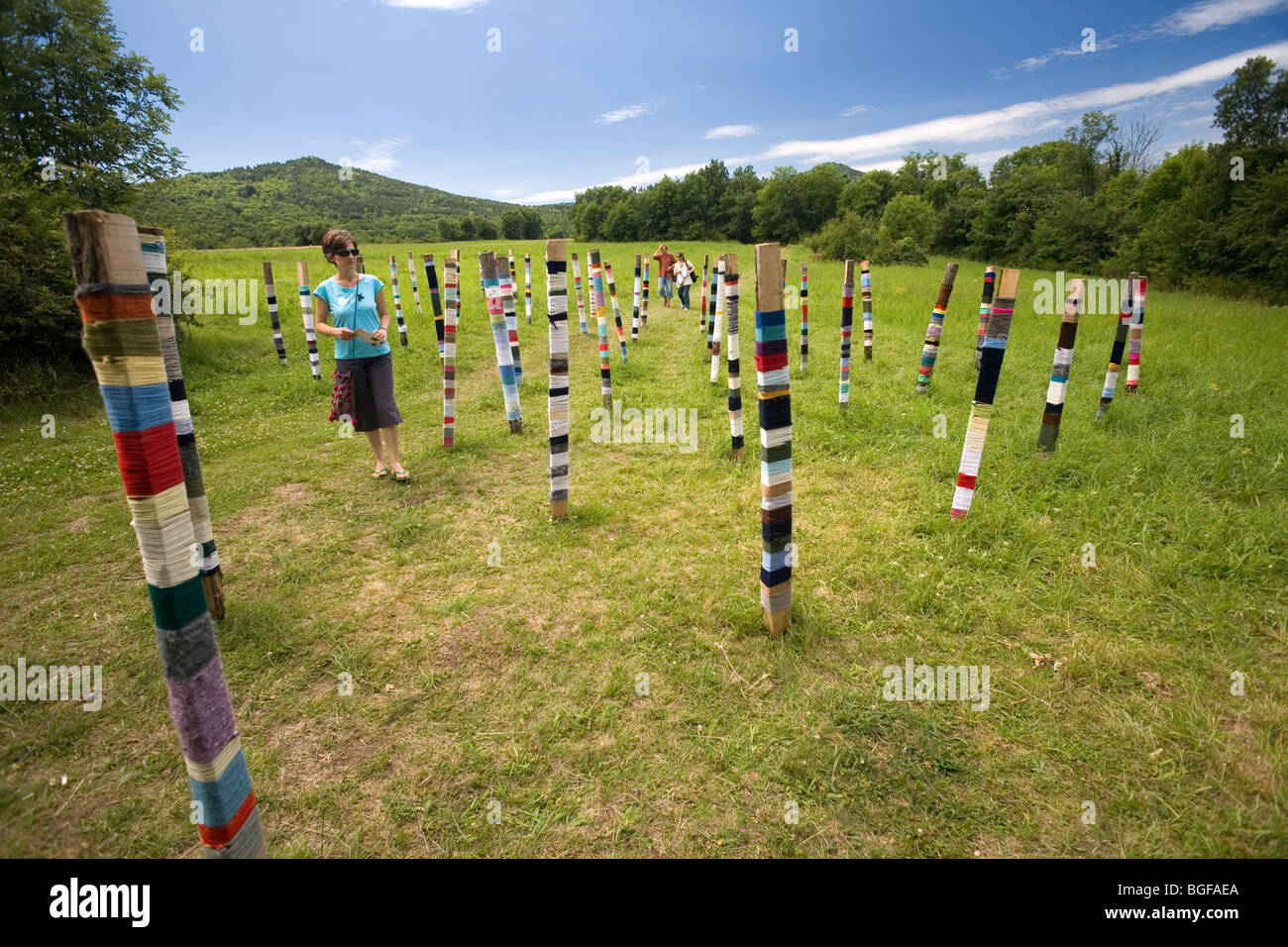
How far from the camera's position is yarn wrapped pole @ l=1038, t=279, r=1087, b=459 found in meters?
5.23

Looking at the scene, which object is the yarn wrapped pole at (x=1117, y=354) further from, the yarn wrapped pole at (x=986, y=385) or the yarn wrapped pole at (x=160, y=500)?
the yarn wrapped pole at (x=160, y=500)

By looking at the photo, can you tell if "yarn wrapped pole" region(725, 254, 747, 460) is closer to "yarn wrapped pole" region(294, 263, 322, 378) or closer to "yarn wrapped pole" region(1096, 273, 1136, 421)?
"yarn wrapped pole" region(1096, 273, 1136, 421)

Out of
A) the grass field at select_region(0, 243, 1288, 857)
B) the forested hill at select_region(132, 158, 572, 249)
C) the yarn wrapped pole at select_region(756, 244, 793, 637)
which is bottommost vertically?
the grass field at select_region(0, 243, 1288, 857)

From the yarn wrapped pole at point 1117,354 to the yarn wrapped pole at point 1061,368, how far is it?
1.77m

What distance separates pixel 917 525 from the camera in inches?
185

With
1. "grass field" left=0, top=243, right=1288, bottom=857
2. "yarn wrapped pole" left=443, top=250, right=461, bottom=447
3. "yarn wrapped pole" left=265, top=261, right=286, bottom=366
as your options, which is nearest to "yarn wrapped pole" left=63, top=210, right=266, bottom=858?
"grass field" left=0, top=243, right=1288, bottom=857

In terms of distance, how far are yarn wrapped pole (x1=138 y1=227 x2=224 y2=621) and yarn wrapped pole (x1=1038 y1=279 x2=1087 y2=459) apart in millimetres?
6765

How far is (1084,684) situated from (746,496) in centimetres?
290

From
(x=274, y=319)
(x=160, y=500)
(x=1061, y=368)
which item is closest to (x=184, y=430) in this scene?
(x=160, y=500)

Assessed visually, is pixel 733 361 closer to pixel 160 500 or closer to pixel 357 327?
pixel 357 327

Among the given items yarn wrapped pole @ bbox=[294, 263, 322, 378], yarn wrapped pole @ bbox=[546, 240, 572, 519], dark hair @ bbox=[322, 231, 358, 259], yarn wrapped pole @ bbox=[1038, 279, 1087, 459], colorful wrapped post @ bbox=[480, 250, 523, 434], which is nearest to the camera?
yarn wrapped pole @ bbox=[546, 240, 572, 519]

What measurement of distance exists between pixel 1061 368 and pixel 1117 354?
253 cm

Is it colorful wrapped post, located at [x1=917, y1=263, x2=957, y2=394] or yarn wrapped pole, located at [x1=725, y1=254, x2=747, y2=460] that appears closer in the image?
yarn wrapped pole, located at [x1=725, y1=254, x2=747, y2=460]

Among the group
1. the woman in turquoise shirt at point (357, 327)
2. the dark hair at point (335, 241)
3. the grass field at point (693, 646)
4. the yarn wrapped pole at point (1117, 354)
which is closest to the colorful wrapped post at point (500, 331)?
the grass field at point (693, 646)
